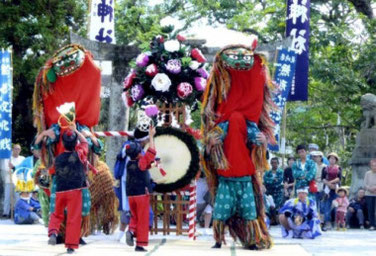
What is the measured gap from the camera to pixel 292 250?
11883 millimetres

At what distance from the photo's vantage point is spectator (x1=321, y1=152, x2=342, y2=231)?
58.5ft

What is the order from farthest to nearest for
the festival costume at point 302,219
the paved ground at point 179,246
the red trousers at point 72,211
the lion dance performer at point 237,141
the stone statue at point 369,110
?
the stone statue at point 369,110, the festival costume at point 302,219, the lion dance performer at point 237,141, the paved ground at point 179,246, the red trousers at point 72,211

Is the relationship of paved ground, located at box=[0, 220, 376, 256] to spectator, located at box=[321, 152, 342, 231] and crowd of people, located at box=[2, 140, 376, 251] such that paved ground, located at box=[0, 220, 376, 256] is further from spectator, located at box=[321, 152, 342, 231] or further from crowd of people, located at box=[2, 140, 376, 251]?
spectator, located at box=[321, 152, 342, 231]

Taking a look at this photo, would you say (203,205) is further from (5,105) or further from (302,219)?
(5,105)

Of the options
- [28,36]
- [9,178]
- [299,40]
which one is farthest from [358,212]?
[28,36]

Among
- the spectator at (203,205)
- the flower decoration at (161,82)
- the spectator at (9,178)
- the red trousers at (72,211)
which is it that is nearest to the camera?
the red trousers at (72,211)

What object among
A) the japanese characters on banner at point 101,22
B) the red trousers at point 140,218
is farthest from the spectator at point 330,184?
the red trousers at point 140,218

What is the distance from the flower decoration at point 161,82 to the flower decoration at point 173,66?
14cm

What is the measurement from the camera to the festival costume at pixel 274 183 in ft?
59.7

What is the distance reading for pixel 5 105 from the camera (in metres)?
19.4

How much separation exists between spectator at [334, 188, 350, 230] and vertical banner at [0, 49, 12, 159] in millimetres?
6300

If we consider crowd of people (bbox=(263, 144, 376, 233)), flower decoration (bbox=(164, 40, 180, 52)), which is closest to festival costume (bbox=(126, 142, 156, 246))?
flower decoration (bbox=(164, 40, 180, 52))

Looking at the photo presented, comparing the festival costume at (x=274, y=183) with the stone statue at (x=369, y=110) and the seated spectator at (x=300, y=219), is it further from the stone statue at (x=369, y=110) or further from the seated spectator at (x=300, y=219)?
the stone statue at (x=369, y=110)

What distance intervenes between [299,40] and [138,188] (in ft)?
31.3
